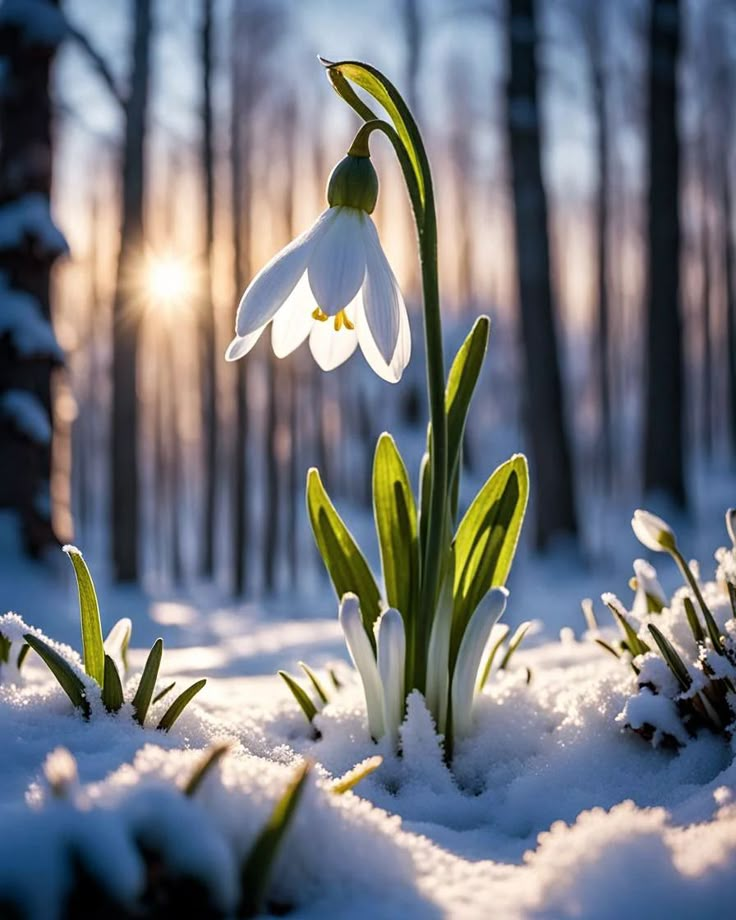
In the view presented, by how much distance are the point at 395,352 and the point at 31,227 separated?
11.3 ft

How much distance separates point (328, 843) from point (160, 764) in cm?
19

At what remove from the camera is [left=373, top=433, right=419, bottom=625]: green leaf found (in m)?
1.58

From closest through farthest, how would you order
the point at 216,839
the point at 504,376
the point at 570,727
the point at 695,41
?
1. the point at 216,839
2. the point at 570,727
3. the point at 695,41
4. the point at 504,376

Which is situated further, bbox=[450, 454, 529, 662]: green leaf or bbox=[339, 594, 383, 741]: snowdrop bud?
bbox=[450, 454, 529, 662]: green leaf

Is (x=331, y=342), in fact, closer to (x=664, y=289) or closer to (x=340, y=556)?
(x=340, y=556)

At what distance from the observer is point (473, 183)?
62.7 ft

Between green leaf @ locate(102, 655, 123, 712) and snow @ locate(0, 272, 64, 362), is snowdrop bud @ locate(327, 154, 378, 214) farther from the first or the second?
snow @ locate(0, 272, 64, 362)

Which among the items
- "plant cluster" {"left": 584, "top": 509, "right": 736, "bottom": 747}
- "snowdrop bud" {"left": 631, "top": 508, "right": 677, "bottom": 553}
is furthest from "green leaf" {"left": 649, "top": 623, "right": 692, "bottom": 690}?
"snowdrop bud" {"left": 631, "top": 508, "right": 677, "bottom": 553}

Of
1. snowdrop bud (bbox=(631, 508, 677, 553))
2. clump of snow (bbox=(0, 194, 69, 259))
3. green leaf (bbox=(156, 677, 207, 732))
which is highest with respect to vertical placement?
clump of snow (bbox=(0, 194, 69, 259))

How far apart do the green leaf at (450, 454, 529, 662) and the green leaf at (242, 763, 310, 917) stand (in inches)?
31.6

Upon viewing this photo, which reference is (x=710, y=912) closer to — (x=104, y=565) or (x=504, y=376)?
(x=104, y=565)

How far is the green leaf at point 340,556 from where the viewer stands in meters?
1.62

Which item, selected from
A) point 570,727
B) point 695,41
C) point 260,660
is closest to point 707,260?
point 695,41

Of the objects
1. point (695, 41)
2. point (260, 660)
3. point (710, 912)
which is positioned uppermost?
point (695, 41)
